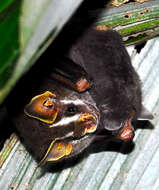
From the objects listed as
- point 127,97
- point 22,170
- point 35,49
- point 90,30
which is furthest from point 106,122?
point 35,49

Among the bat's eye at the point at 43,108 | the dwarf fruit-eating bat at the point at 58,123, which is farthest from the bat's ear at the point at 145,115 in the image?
the bat's eye at the point at 43,108

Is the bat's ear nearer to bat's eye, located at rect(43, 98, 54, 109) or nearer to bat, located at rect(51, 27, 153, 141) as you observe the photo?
bat, located at rect(51, 27, 153, 141)

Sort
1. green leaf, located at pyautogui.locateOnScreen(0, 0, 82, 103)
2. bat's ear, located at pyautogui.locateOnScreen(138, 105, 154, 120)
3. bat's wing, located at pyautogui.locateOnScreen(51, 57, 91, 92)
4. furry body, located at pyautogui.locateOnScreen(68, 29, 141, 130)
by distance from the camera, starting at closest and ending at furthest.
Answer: green leaf, located at pyautogui.locateOnScreen(0, 0, 82, 103), bat's wing, located at pyautogui.locateOnScreen(51, 57, 91, 92), furry body, located at pyautogui.locateOnScreen(68, 29, 141, 130), bat's ear, located at pyautogui.locateOnScreen(138, 105, 154, 120)

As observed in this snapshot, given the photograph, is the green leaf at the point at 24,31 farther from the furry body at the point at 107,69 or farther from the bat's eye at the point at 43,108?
the furry body at the point at 107,69

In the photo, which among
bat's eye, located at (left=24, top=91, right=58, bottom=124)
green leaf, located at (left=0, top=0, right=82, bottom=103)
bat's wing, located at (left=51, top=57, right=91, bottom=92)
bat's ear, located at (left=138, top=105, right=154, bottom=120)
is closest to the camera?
green leaf, located at (left=0, top=0, right=82, bottom=103)

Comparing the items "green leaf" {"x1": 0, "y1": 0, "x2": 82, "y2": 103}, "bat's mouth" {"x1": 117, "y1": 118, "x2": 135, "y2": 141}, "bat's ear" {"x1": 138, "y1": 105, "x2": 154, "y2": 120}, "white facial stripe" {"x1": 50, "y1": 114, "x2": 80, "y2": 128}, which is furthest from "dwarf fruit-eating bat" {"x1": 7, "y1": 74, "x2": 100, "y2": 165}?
"green leaf" {"x1": 0, "y1": 0, "x2": 82, "y2": 103}

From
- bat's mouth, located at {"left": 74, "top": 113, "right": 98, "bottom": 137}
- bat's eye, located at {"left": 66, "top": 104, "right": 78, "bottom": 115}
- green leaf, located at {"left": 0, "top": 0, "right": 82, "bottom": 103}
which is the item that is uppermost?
green leaf, located at {"left": 0, "top": 0, "right": 82, "bottom": 103}

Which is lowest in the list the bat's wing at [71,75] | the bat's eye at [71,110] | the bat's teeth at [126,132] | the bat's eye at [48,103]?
the bat's teeth at [126,132]

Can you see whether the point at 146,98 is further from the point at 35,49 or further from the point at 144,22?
the point at 35,49
